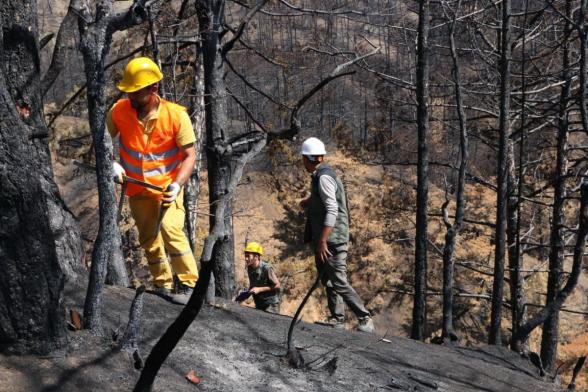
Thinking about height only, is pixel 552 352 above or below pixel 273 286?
below

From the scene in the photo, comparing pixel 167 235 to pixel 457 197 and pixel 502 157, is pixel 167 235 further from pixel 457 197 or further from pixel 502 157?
pixel 457 197

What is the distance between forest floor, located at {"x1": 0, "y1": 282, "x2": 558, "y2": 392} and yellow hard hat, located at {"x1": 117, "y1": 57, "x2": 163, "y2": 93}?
4.53 ft

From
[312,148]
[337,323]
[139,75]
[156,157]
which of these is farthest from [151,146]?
[337,323]

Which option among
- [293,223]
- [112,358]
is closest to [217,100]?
[112,358]

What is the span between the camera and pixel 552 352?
14.6m

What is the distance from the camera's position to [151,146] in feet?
16.9

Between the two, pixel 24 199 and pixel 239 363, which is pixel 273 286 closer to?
pixel 239 363

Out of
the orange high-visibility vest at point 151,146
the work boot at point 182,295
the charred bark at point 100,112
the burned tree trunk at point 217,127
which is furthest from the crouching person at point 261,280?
the charred bark at point 100,112

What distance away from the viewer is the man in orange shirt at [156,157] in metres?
4.98

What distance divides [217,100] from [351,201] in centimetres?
1717

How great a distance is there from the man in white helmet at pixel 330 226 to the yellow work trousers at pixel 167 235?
121cm

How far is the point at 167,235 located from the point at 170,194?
15.8 inches

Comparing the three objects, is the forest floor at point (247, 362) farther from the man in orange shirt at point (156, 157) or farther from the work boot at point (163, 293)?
the man in orange shirt at point (156, 157)

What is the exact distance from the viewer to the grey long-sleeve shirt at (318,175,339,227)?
6.19 meters
